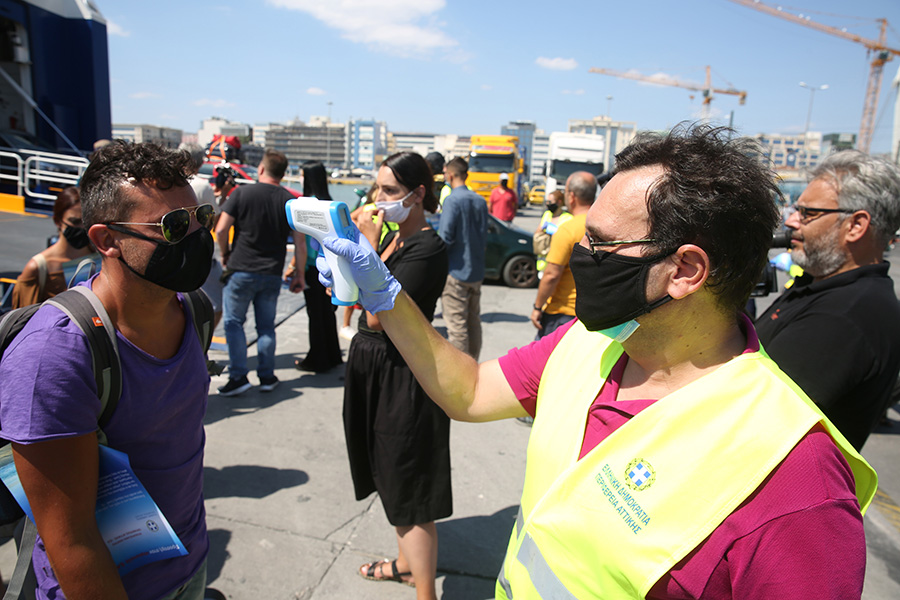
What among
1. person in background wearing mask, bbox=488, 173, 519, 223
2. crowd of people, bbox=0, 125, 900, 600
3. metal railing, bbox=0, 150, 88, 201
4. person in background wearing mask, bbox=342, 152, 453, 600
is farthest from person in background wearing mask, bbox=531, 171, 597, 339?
metal railing, bbox=0, 150, 88, 201

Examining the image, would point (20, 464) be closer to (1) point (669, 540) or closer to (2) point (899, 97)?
(1) point (669, 540)

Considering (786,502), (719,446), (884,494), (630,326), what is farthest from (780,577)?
(884,494)

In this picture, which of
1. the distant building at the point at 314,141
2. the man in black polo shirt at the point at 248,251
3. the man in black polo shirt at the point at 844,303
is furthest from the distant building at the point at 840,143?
the distant building at the point at 314,141

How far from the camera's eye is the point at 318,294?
5434 mm

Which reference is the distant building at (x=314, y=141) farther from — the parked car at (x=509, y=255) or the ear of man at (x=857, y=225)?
the ear of man at (x=857, y=225)

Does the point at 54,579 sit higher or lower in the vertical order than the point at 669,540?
lower

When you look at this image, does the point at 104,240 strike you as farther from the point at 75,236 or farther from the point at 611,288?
the point at 75,236

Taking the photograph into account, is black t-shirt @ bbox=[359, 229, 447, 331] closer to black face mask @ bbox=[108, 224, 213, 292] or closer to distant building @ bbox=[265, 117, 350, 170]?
black face mask @ bbox=[108, 224, 213, 292]

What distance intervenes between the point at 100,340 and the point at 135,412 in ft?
0.78

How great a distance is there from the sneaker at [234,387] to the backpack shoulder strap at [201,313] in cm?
293

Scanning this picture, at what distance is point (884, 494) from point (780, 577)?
440 centimetres

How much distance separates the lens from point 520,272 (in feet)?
32.3

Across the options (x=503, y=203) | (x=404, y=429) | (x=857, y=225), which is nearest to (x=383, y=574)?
(x=404, y=429)

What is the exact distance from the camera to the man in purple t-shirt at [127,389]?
1.29m
